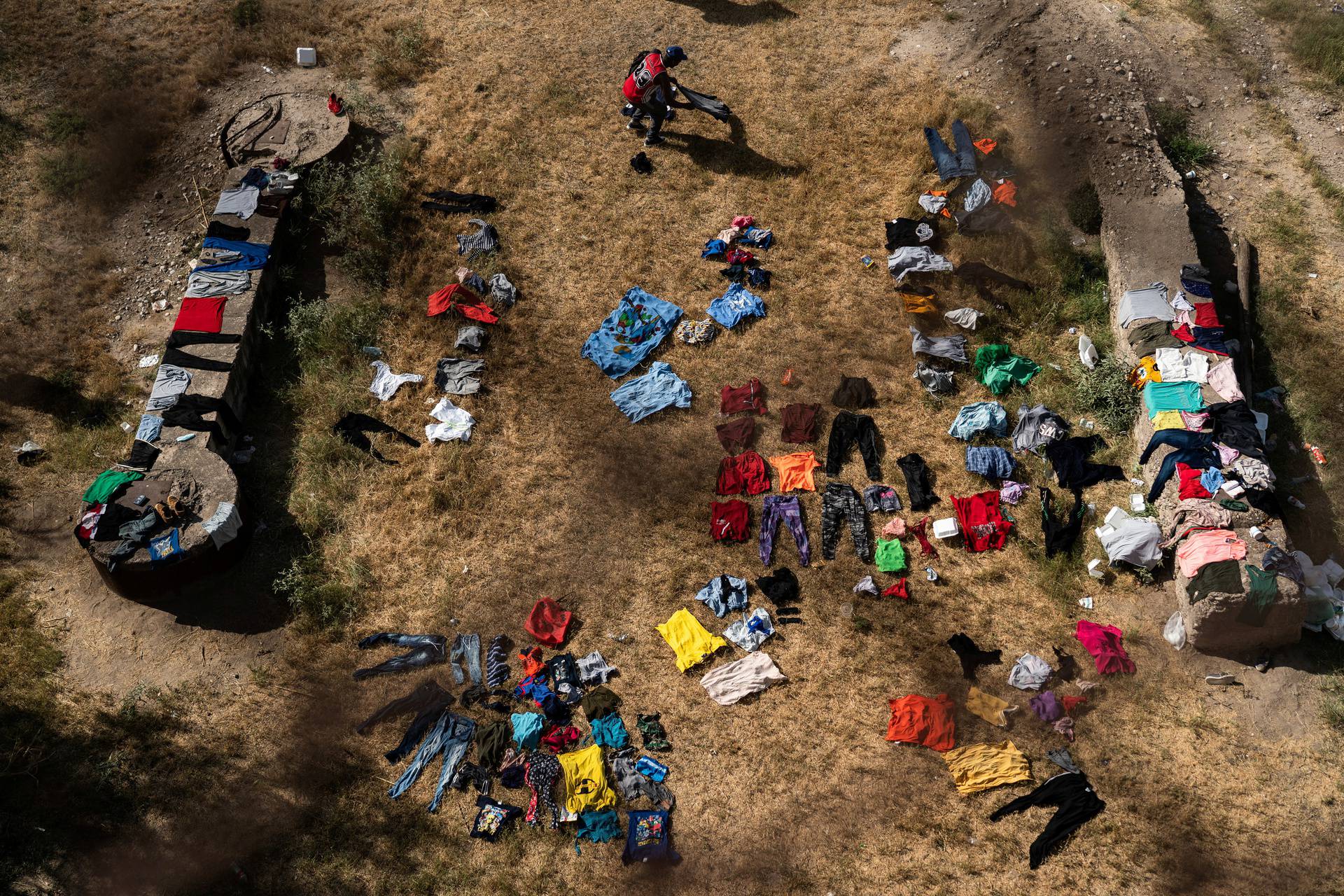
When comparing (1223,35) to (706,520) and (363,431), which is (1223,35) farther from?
(363,431)

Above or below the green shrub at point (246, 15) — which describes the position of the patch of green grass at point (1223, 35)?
above

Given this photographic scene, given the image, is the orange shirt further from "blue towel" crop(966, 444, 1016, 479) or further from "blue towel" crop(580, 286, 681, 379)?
"blue towel" crop(580, 286, 681, 379)

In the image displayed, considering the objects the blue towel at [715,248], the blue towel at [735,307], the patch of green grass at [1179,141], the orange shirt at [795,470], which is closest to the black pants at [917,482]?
the orange shirt at [795,470]

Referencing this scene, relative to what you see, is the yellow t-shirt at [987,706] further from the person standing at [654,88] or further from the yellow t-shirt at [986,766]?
the person standing at [654,88]

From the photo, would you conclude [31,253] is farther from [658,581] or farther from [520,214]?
[658,581]

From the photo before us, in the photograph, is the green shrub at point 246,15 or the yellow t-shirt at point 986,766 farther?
the green shrub at point 246,15

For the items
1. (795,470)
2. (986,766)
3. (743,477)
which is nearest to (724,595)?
(743,477)

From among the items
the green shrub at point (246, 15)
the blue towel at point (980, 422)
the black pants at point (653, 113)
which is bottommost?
the blue towel at point (980, 422)

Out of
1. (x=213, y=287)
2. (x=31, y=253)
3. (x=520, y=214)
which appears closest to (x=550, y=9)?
(x=520, y=214)
